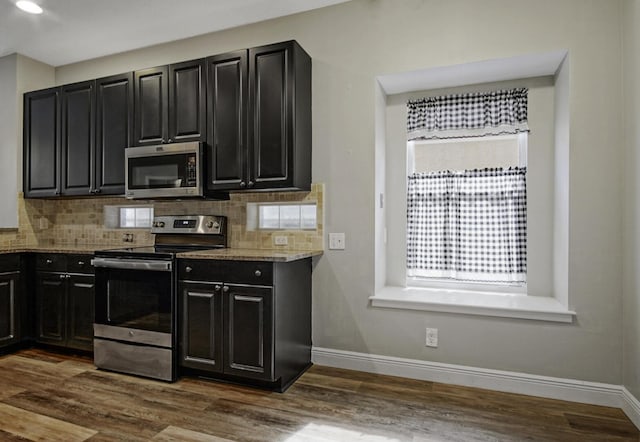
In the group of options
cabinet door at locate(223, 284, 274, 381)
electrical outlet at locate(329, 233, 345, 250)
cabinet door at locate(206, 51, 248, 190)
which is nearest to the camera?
cabinet door at locate(223, 284, 274, 381)

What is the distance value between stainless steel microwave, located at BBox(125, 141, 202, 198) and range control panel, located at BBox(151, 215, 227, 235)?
1.08 ft

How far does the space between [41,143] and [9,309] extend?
61.2 inches

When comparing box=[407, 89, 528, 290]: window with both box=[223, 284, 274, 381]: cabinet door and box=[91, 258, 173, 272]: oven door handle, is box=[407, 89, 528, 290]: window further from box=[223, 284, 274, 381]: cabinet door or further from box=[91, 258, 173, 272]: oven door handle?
box=[91, 258, 173, 272]: oven door handle

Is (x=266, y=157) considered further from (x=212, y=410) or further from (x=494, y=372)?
(x=494, y=372)

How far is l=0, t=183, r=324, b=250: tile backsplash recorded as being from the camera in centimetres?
305

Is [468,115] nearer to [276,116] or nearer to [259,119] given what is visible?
[276,116]

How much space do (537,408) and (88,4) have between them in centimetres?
412

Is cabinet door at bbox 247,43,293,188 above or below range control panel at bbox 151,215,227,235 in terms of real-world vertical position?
above

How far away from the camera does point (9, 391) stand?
249cm

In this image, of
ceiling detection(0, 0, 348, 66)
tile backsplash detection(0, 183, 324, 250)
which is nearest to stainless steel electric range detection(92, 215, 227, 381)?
tile backsplash detection(0, 183, 324, 250)

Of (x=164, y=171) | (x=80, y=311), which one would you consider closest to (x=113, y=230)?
(x=80, y=311)

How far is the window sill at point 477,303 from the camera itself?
7.97 ft

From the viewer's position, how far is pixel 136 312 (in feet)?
9.00

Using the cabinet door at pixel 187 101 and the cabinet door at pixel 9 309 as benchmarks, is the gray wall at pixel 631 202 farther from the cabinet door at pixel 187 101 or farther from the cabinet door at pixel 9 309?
the cabinet door at pixel 9 309
